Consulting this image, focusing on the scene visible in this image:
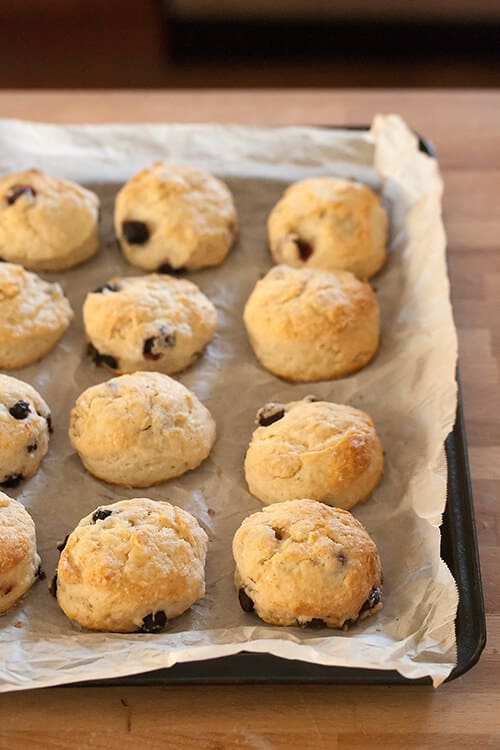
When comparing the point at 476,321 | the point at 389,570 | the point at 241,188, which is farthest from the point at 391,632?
the point at 241,188

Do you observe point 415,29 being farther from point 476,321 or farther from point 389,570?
point 389,570

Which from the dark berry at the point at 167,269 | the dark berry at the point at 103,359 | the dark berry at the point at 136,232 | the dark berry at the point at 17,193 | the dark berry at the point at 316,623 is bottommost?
the dark berry at the point at 316,623

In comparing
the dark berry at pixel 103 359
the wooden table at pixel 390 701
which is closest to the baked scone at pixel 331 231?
the wooden table at pixel 390 701

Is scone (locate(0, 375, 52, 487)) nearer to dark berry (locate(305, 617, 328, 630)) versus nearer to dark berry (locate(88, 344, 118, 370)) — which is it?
dark berry (locate(88, 344, 118, 370))

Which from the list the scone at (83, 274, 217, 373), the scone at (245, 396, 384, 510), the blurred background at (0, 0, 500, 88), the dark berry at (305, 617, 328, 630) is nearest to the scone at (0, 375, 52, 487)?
the scone at (83, 274, 217, 373)

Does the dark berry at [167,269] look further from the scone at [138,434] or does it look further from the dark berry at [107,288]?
the scone at [138,434]

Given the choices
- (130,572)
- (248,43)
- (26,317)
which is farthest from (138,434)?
(248,43)
